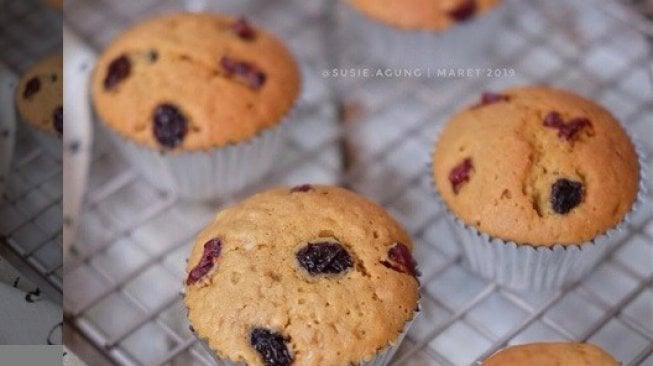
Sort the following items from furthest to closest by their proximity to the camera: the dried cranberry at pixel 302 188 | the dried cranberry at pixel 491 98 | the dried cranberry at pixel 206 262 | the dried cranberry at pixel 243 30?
1. the dried cranberry at pixel 243 30
2. the dried cranberry at pixel 491 98
3. the dried cranberry at pixel 302 188
4. the dried cranberry at pixel 206 262

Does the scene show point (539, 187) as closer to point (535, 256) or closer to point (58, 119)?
point (535, 256)

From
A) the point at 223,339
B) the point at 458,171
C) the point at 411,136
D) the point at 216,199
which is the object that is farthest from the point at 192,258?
the point at 411,136

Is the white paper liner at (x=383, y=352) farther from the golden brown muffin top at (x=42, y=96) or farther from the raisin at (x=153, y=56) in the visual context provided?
the raisin at (x=153, y=56)

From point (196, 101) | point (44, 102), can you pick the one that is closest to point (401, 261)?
point (196, 101)

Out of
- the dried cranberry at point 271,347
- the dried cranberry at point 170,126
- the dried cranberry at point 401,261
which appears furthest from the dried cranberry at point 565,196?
the dried cranberry at point 170,126

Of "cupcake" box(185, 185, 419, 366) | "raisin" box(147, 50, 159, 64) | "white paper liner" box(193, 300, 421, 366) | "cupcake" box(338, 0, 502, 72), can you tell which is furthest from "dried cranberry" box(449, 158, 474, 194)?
"raisin" box(147, 50, 159, 64)

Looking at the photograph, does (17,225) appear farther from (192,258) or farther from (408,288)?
(408,288)
